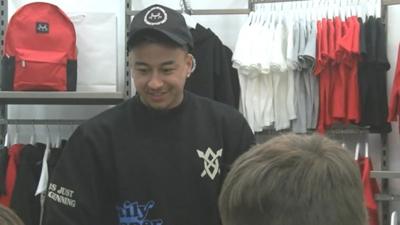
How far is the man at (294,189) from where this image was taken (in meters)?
0.69

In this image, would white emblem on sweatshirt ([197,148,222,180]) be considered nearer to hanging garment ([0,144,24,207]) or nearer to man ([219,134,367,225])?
man ([219,134,367,225])

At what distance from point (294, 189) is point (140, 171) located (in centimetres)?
86

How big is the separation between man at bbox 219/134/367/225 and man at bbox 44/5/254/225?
769mm

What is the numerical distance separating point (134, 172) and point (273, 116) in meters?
1.56

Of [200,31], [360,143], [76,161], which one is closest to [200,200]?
[76,161]

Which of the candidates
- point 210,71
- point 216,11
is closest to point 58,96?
point 210,71

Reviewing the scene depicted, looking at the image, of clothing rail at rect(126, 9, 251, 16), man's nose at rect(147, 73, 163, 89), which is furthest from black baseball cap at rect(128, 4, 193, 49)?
clothing rail at rect(126, 9, 251, 16)

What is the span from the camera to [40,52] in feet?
9.25

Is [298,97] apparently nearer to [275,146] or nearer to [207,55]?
[207,55]

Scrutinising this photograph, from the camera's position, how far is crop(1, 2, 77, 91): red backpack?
2785 mm

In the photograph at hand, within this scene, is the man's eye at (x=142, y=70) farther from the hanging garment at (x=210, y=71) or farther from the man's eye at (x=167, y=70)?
the hanging garment at (x=210, y=71)

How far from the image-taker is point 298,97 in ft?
9.75

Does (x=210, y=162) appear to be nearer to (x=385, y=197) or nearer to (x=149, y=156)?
(x=149, y=156)

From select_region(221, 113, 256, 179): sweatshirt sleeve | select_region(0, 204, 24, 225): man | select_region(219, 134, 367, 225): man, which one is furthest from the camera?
select_region(221, 113, 256, 179): sweatshirt sleeve
